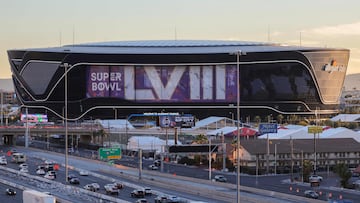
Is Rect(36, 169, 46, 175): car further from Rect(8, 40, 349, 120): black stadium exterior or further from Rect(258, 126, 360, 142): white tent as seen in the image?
Rect(8, 40, 349, 120): black stadium exterior

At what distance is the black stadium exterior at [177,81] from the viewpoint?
160 meters

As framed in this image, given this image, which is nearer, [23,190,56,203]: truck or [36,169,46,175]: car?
[23,190,56,203]: truck

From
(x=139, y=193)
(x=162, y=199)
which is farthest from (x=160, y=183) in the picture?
(x=162, y=199)

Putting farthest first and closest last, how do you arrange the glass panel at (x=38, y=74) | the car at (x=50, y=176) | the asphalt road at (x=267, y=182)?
1. the glass panel at (x=38, y=74)
2. the car at (x=50, y=176)
3. the asphalt road at (x=267, y=182)

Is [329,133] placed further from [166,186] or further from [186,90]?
[186,90]

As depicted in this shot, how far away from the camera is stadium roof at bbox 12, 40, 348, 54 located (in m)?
164

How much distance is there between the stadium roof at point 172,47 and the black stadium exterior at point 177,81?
12.3 inches

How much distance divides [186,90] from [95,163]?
7915 centimetres

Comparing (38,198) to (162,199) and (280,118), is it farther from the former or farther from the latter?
(280,118)

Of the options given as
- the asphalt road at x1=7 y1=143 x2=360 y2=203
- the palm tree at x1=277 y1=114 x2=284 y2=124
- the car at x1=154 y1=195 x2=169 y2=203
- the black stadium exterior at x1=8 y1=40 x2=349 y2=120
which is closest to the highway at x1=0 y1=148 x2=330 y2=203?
the car at x1=154 y1=195 x2=169 y2=203

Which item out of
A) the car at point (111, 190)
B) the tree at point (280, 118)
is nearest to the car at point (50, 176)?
the car at point (111, 190)

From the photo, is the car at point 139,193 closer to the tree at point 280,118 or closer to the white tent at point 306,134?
the white tent at point 306,134

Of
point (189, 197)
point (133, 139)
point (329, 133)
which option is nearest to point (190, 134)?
point (133, 139)

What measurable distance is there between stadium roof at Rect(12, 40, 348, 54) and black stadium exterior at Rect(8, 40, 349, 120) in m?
0.31
